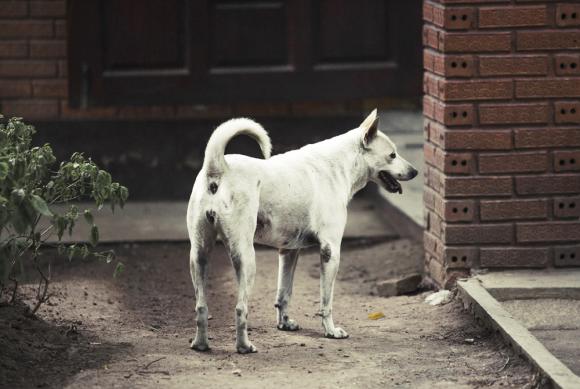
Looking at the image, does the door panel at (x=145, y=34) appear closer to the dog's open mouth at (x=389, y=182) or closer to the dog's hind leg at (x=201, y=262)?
the dog's open mouth at (x=389, y=182)

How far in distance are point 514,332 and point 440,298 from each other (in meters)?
1.18

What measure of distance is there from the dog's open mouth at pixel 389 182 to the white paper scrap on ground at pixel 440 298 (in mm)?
874

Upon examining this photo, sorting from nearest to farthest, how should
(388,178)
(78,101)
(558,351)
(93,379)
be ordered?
(93,379), (558,351), (388,178), (78,101)

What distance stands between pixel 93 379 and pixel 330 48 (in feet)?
17.0

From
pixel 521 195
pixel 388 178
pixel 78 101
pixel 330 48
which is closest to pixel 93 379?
pixel 388 178

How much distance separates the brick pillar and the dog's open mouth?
0.66 meters

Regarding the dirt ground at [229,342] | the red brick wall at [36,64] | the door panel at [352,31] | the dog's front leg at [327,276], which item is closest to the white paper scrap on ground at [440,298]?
the dirt ground at [229,342]

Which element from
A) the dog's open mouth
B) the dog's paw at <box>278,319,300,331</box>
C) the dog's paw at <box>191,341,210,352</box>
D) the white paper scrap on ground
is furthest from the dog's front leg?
the white paper scrap on ground

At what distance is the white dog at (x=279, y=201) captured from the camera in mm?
6324

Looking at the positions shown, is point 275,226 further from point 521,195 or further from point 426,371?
point 521,195

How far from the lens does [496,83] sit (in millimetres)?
7613

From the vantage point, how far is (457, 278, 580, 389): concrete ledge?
5.84 metres

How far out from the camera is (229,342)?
684 centimetres

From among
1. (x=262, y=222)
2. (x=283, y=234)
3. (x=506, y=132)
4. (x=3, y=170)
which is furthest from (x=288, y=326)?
(x=3, y=170)
